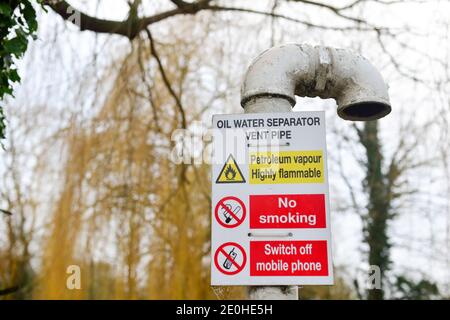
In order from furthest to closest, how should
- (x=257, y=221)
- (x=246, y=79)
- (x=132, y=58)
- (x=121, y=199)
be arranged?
(x=121, y=199), (x=132, y=58), (x=246, y=79), (x=257, y=221)

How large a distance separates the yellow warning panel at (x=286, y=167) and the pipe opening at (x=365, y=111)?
0.63m

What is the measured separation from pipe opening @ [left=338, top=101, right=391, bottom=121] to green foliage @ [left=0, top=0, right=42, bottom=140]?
178cm

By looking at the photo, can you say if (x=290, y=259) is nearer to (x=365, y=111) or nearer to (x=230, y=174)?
(x=230, y=174)

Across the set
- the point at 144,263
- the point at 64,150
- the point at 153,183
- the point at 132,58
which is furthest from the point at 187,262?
the point at 132,58

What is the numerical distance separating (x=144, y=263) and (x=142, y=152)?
1320 millimetres

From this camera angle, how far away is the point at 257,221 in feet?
8.04

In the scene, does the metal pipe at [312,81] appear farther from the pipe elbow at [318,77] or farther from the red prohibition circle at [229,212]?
the red prohibition circle at [229,212]

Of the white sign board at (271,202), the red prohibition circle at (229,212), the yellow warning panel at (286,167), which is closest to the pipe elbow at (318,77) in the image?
the white sign board at (271,202)

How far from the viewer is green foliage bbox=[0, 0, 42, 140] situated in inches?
124

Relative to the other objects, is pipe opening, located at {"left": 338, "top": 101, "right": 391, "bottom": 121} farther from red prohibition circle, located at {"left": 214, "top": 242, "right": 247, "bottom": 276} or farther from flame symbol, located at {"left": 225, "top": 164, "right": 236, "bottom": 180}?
red prohibition circle, located at {"left": 214, "top": 242, "right": 247, "bottom": 276}

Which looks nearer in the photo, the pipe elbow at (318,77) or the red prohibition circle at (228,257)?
the red prohibition circle at (228,257)

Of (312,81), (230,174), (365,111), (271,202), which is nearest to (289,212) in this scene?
(271,202)

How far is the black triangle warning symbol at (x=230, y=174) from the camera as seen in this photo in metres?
2.52
